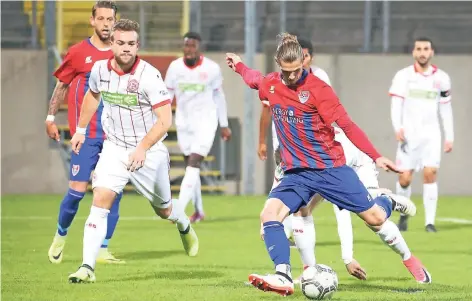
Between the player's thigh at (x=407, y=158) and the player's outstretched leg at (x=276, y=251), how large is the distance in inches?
256

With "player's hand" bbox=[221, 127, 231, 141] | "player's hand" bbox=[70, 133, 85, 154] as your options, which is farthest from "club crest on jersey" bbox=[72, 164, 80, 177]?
"player's hand" bbox=[221, 127, 231, 141]

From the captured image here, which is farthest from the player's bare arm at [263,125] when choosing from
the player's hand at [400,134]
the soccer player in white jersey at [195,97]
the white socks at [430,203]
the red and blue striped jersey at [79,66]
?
the soccer player in white jersey at [195,97]

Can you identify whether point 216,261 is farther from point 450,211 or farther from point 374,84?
point 374,84

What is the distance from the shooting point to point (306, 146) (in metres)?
8.27

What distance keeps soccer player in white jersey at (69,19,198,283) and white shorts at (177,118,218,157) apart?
5.41m

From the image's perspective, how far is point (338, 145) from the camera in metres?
8.38

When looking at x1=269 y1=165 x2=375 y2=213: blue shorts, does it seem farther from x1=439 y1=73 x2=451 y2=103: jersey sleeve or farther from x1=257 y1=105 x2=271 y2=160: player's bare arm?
x1=439 y1=73 x2=451 y2=103: jersey sleeve

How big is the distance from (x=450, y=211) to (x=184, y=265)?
806cm

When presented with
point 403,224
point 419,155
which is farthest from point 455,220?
point 403,224

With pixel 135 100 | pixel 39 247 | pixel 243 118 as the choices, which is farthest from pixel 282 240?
pixel 243 118

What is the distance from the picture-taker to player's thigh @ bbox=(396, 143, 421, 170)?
47.5 ft

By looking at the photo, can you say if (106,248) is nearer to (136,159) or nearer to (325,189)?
(136,159)

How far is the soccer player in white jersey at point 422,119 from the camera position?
14172 millimetres

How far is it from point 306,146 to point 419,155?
654 cm
